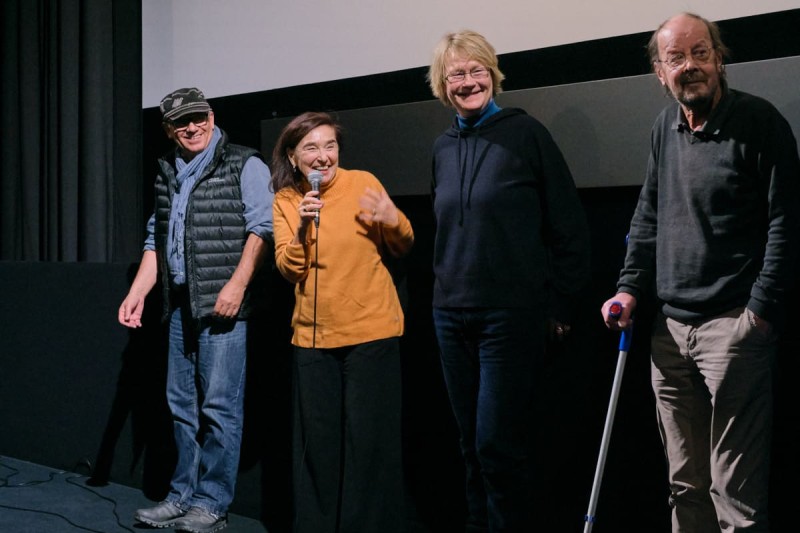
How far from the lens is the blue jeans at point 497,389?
7.00 ft

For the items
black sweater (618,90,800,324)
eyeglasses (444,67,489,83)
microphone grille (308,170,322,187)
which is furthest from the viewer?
microphone grille (308,170,322,187)

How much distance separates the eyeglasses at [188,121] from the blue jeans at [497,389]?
1.20m

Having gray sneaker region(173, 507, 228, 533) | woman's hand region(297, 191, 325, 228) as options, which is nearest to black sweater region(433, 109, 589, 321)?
woman's hand region(297, 191, 325, 228)

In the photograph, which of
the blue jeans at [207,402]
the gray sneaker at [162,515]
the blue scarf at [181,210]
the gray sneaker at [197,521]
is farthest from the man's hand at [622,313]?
the gray sneaker at [162,515]

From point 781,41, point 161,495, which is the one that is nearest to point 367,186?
point 781,41

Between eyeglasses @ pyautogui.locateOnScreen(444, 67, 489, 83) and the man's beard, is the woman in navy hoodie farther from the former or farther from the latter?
the man's beard

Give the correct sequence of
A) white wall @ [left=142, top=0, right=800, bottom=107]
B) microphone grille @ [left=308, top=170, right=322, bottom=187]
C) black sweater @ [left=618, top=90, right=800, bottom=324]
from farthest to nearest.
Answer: white wall @ [left=142, top=0, right=800, bottom=107], microphone grille @ [left=308, top=170, right=322, bottom=187], black sweater @ [left=618, top=90, right=800, bottom=324]

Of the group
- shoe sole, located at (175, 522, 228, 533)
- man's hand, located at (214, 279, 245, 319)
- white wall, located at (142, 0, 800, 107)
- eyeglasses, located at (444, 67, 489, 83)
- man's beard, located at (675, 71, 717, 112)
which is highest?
white wall, located at (142, 0, 800, 107)

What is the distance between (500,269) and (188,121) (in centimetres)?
133

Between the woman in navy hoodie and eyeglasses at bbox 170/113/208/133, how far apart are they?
3.35ft

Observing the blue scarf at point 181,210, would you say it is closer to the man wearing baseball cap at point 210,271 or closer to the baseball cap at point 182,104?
the man wearing baseball cap at point 210,271

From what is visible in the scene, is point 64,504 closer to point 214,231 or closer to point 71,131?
point 214,231

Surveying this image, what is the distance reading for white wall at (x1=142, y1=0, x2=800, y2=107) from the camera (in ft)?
7.96

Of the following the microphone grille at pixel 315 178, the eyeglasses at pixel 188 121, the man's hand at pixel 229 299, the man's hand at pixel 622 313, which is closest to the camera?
the man's hand at pixel 622 313
